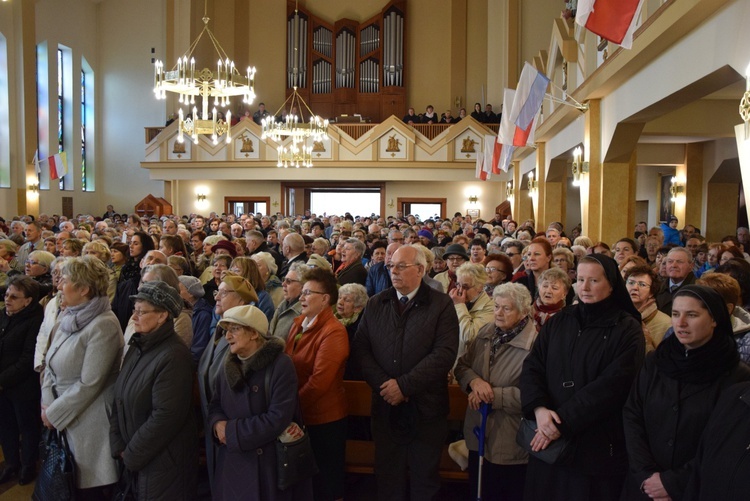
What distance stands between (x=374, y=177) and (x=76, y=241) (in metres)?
14.6

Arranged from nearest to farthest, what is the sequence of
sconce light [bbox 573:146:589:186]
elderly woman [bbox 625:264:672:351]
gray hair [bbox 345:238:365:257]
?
elderly woman [bbox 625:264:672:351], gray hair [bbox 345:238:365:257], sconce light [bbox 573:146:589:186]

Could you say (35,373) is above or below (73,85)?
below

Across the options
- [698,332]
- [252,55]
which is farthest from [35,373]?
[252,55]

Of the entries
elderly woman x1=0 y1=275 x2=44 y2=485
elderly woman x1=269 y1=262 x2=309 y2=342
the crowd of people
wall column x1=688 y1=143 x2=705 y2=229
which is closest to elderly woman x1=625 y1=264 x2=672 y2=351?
the crowd of people

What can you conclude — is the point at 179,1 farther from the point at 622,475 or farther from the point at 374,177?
the point at 622,475

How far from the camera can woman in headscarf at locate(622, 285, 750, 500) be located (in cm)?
264

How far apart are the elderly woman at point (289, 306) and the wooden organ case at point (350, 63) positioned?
20400 mm

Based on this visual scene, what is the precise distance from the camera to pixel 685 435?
2664 mm

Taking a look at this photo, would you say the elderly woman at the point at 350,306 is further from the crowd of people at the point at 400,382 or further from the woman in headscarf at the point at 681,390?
the woman in headscarf at the point at 681,390

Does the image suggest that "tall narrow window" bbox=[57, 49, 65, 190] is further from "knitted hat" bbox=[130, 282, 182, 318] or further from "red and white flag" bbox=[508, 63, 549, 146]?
"knitted hat" bbox=[130, 282, 182, 318]

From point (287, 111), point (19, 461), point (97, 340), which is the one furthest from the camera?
point (287, 111)

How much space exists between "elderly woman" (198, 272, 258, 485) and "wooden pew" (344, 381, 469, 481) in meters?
0.81

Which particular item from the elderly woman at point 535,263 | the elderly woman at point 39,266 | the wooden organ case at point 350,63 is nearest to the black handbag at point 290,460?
the elderly woman at point 535,263

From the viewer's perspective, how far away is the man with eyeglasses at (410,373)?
11.4 ft
